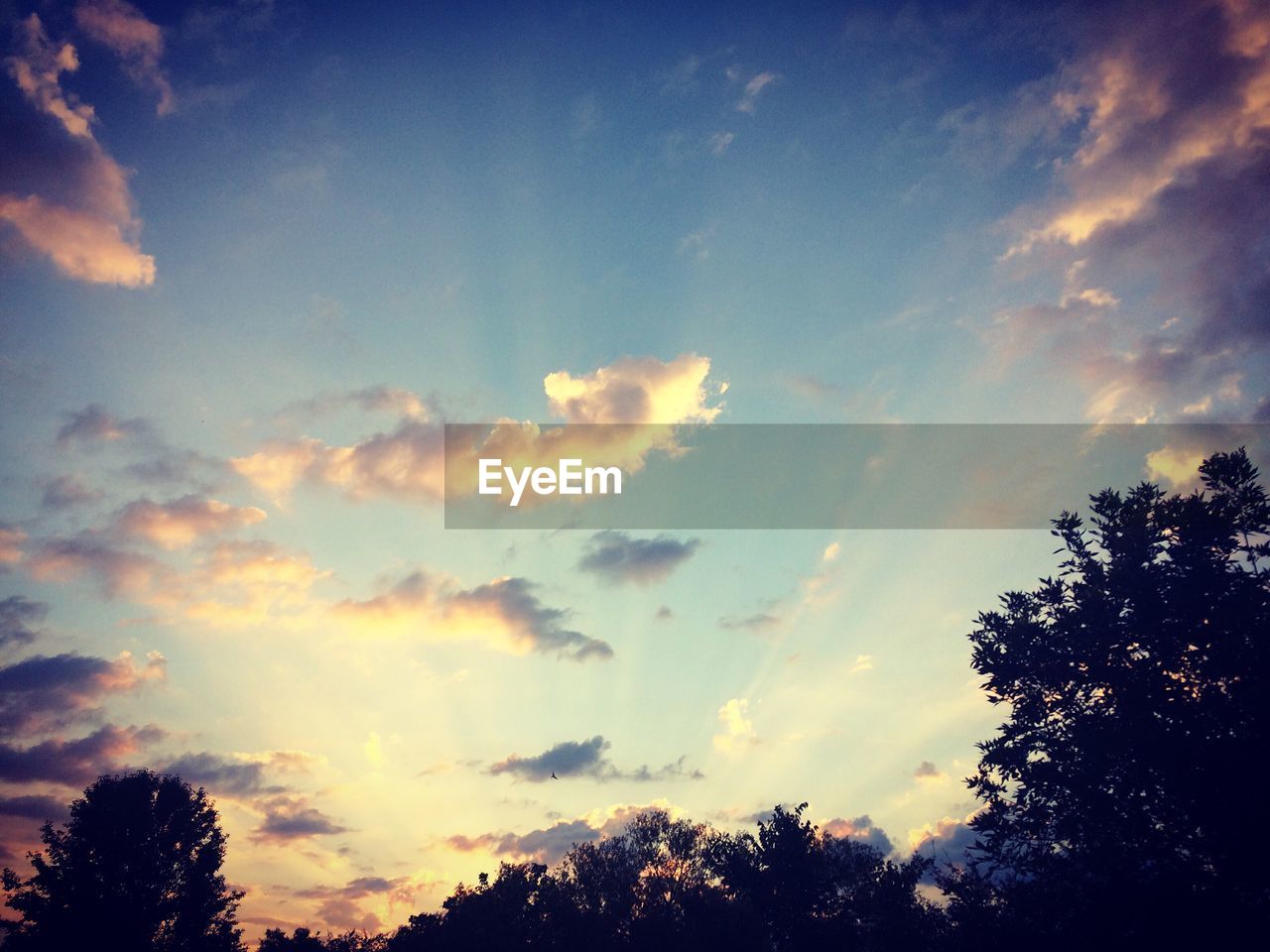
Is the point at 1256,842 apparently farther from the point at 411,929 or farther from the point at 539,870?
the point at 411,929

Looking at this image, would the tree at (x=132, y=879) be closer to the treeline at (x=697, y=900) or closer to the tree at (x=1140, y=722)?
the treeline at (x=697, y=900)

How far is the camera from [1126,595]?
26531 millimetres

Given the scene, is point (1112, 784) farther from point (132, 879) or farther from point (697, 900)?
point (132, 879)

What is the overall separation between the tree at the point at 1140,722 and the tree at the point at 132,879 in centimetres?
5792

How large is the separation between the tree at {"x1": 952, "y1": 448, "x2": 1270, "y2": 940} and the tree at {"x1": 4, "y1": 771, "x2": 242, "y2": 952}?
5792 centimetres

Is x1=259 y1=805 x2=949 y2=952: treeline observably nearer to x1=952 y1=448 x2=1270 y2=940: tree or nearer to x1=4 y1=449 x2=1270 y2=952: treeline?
x1=4 y1=449 x2=1270 y2=952: treeline

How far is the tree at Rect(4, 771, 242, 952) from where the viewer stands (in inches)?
1614

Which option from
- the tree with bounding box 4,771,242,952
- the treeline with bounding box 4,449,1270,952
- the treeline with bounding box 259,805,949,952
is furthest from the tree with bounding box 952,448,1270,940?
the tree with bounding box 4,771,242,952

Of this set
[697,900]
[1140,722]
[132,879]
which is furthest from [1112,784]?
[132,879]

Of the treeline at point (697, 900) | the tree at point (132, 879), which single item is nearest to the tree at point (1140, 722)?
the treeline at point (697, 900)

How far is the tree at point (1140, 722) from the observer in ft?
69.8

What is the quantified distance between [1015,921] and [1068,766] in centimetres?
697

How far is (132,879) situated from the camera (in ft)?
147

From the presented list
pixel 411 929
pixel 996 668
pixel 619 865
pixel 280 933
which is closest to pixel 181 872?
pixel 411 929
